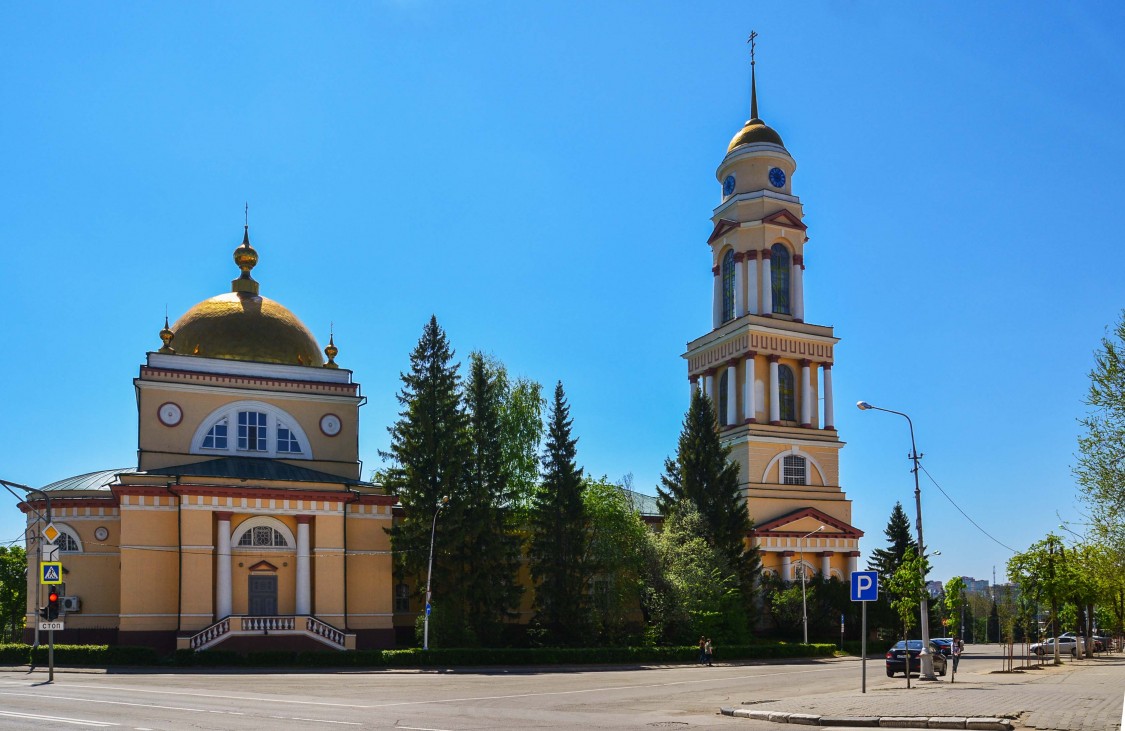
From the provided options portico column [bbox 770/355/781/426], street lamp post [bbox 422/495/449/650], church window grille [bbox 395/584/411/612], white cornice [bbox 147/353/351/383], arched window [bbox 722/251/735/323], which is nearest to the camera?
street lamp post [bbox 422/495/449/650]

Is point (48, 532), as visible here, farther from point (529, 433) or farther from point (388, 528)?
point (529, 433)

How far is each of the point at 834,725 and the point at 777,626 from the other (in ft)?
131

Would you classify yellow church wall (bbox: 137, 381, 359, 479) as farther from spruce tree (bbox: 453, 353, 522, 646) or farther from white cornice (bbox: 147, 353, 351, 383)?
spruce tree (bbox: 453, 353, 522, 646)

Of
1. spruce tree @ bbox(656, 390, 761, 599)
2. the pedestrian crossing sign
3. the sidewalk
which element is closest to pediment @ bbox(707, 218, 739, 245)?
spruce tree @ bbox(656, 390, 761, 599)

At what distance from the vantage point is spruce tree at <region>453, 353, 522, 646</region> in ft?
150

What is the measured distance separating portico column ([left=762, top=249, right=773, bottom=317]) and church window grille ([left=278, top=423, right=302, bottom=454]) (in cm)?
3011

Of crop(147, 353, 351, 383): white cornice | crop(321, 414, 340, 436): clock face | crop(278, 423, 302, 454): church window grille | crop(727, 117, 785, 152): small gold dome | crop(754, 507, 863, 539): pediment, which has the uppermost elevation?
crop(727, 117, 785, 152): small gold dome

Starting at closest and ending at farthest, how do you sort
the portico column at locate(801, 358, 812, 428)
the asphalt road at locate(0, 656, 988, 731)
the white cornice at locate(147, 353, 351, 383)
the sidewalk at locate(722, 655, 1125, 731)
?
the sidewalk at locate(722, 655, 1125, 731) < the asphalt road at locate(0, 656, 988, 731) < the white cornice at locate(147, 353, 351, 383) < the portico column at locate(801, 358, 812, 428)

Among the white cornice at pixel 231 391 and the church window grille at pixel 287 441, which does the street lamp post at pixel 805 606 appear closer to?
the white cornice at pixel 231 391

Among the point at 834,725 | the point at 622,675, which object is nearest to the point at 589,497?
the point at 622,675

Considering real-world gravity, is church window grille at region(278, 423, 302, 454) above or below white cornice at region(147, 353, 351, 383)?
below

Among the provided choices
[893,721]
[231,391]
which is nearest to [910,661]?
[893,721]

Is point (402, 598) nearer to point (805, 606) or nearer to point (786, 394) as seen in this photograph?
point (805, 606)

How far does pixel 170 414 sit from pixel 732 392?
33217mm
